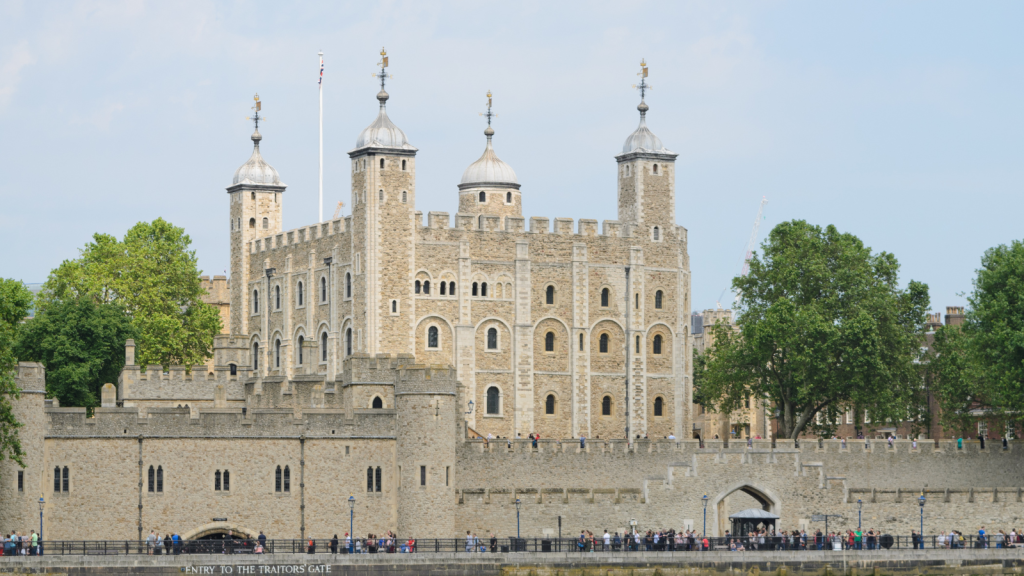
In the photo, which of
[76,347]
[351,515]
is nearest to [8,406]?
[351,515]

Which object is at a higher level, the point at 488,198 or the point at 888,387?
the point at 488,198

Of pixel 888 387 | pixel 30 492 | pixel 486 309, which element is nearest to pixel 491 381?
pixel 486 309

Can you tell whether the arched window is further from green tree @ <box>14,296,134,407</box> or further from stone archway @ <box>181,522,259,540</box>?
stone archway @ <box>181,522,259,540</box>

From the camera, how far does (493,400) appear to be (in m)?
97.1

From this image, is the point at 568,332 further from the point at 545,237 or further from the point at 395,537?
the point at 395,537

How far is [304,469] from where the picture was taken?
70312 millimetres

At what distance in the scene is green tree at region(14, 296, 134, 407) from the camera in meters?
86.4

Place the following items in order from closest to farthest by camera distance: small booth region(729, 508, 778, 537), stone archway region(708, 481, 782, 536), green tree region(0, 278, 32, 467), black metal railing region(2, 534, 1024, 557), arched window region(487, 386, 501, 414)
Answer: black metal railing region(2, 534, 1024, 557) → green tree region(0, 278, 32, 467) → small booth region(729, 508, 778, 537) → stone archway region(708, 481, 782, 536) → arched window region(487, 386, 501, 414)

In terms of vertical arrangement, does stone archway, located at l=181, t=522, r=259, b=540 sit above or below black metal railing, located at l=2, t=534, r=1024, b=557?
above

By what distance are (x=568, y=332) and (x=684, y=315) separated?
6.81m

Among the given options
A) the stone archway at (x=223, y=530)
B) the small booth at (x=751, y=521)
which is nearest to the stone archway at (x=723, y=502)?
the small booth at (x=751, y=521)

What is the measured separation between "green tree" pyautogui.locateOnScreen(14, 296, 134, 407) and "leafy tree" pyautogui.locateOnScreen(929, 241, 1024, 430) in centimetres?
3588

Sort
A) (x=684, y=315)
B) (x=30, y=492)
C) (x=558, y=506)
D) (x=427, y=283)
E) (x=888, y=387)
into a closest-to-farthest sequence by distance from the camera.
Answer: (x=30, y=492) < (x=558, y=506) < (x=888, y=387) < (x=427, y=283) < (x=684, y=315)

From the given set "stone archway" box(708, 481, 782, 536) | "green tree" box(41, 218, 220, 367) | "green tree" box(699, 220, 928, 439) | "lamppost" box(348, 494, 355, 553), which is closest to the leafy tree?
"green tree" box(699, 220, 928, 439)
